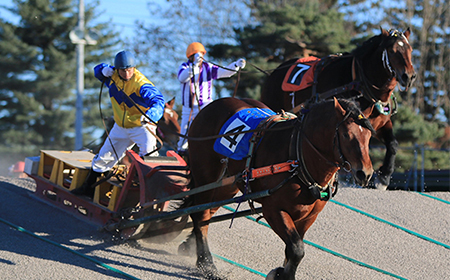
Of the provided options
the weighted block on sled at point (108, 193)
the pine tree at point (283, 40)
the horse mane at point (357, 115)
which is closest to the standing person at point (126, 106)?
the weighted block on sled at point (108, 193)

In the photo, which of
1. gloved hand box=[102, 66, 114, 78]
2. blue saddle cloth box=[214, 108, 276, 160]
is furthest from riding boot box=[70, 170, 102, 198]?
blue saddle cloth box=[214, 108, 276, 160]

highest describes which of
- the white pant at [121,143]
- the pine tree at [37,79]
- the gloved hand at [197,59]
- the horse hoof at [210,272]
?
the gloved hand at [197,59]

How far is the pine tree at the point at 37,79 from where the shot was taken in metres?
24.2

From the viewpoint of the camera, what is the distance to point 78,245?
596cm

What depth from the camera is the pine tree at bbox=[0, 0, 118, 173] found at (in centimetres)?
2419

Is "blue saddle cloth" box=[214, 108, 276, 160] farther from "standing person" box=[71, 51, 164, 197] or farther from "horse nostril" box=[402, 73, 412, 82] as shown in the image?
"horse nostril" box=[402, 73, 412, 82]

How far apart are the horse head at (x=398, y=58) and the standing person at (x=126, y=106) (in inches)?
112

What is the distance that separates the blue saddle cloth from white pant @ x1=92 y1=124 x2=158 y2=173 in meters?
1.35

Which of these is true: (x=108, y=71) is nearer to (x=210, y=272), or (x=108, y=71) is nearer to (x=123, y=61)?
(x=123, y=61)

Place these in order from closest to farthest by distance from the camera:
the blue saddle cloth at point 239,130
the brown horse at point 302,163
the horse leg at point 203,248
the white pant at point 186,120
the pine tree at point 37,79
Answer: the brown horse at point 302,163
the blue saddle cloth at point 239,130
the horse leg at point 203,248
the white pant at point 186,120
the pine tree at point 37,79

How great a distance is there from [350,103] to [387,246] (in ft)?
11.0

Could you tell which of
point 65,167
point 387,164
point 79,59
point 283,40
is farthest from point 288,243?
point 283,40

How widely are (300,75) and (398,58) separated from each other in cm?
157

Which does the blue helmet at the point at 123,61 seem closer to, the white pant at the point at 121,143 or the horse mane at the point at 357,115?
the white pant at the point at 121,143
